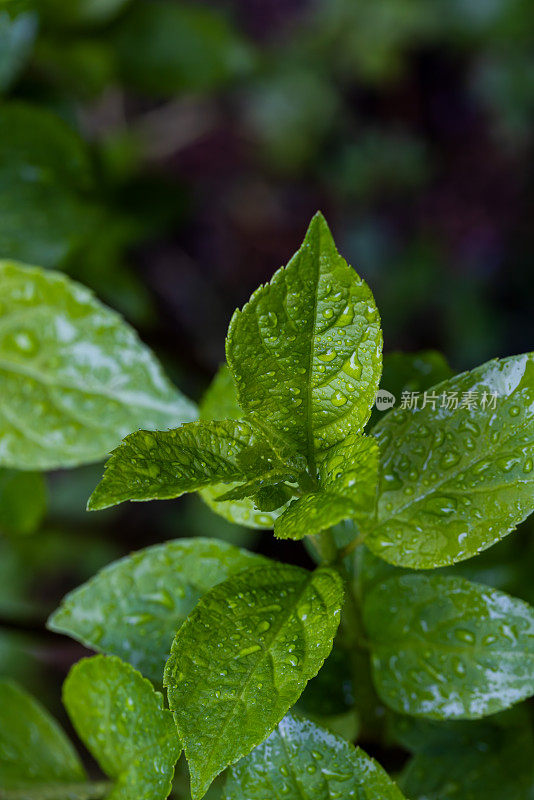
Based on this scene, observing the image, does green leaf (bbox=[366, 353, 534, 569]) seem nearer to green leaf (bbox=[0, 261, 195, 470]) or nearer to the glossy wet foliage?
the glossy wet foliage

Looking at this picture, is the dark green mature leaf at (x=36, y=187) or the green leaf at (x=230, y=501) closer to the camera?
the green leaf at (x=230, y=501)

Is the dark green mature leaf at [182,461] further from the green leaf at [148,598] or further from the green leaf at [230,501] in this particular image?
the green leaf at [148,598]

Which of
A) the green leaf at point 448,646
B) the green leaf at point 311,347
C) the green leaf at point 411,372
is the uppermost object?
the green leaf at point 311,347

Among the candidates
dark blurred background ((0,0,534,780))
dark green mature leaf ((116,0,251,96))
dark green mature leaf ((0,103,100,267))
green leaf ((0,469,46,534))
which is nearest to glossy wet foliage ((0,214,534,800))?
green leaf ((0,469,46,534))

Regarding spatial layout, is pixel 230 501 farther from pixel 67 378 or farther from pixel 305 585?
pixel 67 378

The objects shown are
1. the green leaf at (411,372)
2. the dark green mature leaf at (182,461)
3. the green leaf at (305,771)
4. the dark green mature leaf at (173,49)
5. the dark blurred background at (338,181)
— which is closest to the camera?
the dark green mature leaf at (182,461)

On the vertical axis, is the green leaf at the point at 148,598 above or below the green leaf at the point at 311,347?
below

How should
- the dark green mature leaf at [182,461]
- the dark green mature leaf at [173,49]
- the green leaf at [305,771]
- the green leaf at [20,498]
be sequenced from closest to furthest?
the dark green mature leaf at [182,461] < the green leaf at [305,771] < the green leaf at [20,498] < the dark green mature leaf at [173,49]

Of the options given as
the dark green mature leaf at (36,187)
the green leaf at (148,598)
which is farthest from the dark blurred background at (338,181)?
A: the green leaf at (148,598)
